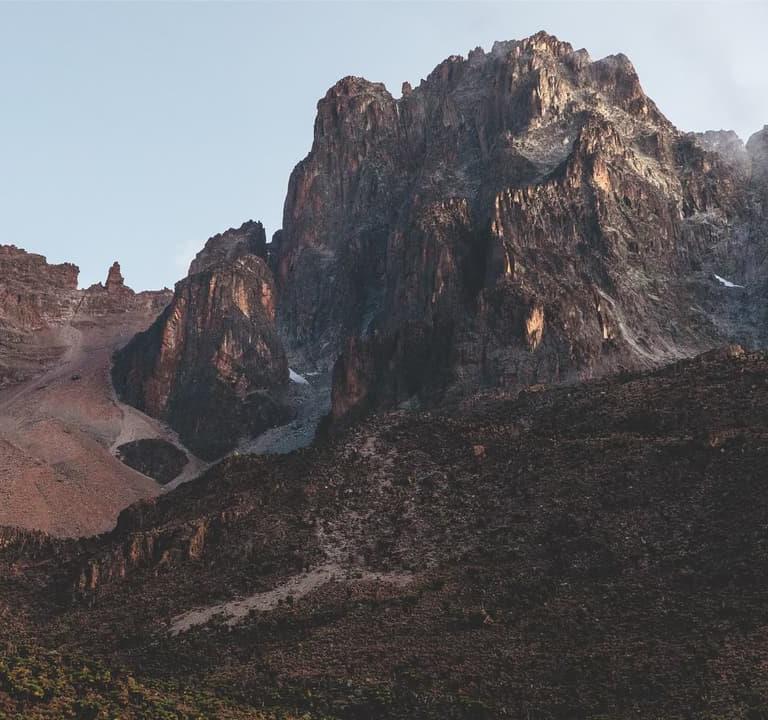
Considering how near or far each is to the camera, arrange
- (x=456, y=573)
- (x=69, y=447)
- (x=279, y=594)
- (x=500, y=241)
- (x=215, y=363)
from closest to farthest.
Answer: (x=456, y=573) < (x=279, y=594) < (x=500, y=241) < (x=69, y=447) < (x=215, y=363)

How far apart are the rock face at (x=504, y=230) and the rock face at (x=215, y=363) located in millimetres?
8894

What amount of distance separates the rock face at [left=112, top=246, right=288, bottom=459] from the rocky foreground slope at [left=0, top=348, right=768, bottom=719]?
60.5m

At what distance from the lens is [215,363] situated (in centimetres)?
16588

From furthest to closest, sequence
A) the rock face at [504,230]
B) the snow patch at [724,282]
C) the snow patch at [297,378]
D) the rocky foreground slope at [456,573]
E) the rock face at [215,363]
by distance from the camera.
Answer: the snow patch at [297,378]
the rock face at [215,363]
the snow patch at [724,282]
the rock face at [504,230]
the rocky foreground slope at [456,573]

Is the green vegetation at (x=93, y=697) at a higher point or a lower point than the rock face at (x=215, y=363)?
lower

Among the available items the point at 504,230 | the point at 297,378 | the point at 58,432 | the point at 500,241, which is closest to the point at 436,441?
the point at 500,241

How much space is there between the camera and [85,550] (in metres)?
92.4

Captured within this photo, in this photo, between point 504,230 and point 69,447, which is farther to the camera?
point 69,447

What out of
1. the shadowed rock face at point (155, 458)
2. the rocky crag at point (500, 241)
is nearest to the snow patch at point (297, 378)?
the rocky crag at point (500, 241)

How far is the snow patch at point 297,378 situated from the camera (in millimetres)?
169387

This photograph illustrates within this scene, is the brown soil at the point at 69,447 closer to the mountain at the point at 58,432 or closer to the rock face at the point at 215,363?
→ the mountain at the point at 58,432

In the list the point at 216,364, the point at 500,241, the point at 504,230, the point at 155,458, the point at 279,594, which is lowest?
the point at 279,594

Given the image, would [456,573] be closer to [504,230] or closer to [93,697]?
[93,697]

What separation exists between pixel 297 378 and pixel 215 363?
12.2 metres
